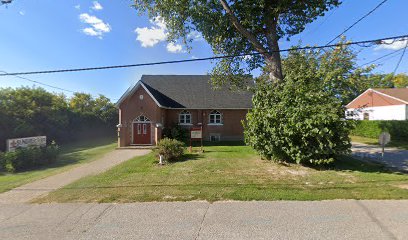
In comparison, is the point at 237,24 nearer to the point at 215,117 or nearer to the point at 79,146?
the point at 215,117

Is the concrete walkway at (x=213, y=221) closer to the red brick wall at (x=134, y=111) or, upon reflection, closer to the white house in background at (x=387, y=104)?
the red brick wall at (x=134, y=111)

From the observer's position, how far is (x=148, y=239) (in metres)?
4.73

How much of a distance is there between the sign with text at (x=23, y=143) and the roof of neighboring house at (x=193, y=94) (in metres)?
8.84

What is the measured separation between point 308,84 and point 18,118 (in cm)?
2425

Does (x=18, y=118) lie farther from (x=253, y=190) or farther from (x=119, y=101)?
(x=253, y=190)

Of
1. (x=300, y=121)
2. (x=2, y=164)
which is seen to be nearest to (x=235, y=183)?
(x=300, y=121)

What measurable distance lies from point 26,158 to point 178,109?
1256 cm

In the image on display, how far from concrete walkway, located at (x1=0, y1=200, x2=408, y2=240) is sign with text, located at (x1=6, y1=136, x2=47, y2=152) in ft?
33.3

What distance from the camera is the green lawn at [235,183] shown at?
7.10 meters

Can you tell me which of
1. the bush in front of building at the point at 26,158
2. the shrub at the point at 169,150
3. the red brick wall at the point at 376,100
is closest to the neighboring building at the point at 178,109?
the bush in front of building at the point at 26,158

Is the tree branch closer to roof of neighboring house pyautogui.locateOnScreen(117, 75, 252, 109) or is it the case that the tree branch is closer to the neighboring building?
the neighboring building

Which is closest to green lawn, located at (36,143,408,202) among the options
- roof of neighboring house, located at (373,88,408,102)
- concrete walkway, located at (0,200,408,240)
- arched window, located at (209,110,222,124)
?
concrete walkway, located at (0,200,408,240)

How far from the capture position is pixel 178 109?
23953 mm

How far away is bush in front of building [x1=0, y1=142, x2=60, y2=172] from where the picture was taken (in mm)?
14852
